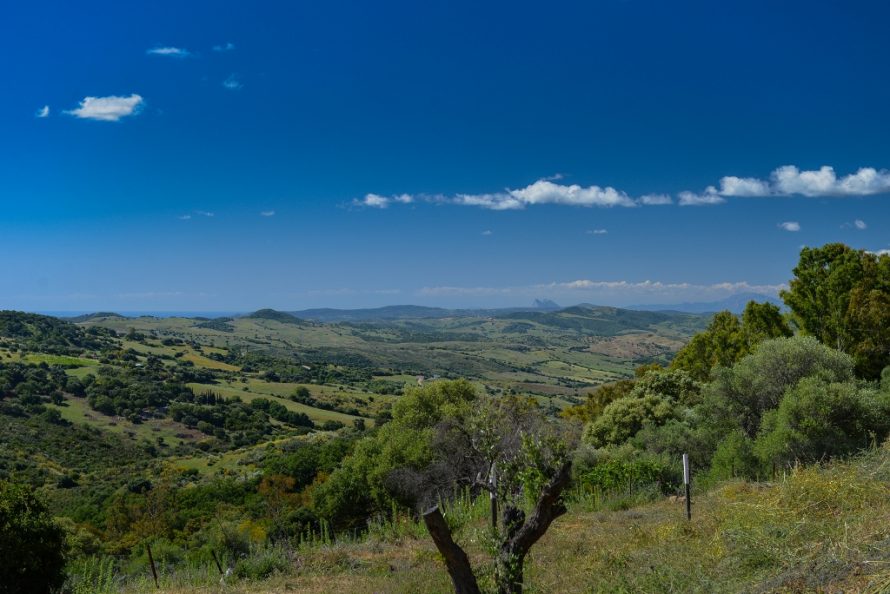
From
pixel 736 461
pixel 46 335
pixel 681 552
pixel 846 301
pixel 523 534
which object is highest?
pixel 846 301

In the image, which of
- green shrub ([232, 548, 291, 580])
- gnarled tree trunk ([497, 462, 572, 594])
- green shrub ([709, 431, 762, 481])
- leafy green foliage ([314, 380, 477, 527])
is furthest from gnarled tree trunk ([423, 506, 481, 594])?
leafy green foliage ([314, 380, 477, 527])

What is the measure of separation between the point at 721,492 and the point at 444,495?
11.2 m

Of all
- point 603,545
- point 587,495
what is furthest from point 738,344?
point 603,545

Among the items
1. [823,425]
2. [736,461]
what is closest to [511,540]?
[736,461]

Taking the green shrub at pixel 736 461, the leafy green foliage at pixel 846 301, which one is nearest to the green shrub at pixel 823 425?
the green shrub at pixel 736 461

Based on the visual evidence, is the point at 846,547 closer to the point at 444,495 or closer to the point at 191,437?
the point at 444,495

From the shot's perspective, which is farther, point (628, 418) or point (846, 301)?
point (628, 418)

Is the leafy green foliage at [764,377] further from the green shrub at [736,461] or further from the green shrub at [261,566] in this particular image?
the green shrub at [261,566]

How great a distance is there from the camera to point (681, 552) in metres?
8.56

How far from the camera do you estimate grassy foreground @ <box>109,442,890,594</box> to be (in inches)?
231

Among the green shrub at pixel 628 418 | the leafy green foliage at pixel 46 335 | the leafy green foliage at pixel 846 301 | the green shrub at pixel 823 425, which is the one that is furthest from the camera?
the leafy green foliage at pixel 46 335

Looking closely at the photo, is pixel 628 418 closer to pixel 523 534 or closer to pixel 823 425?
pixel 823 425

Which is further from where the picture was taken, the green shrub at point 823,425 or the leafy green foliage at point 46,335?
the leafy green foliage at point 46,335

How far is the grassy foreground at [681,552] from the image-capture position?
19.3 feet
